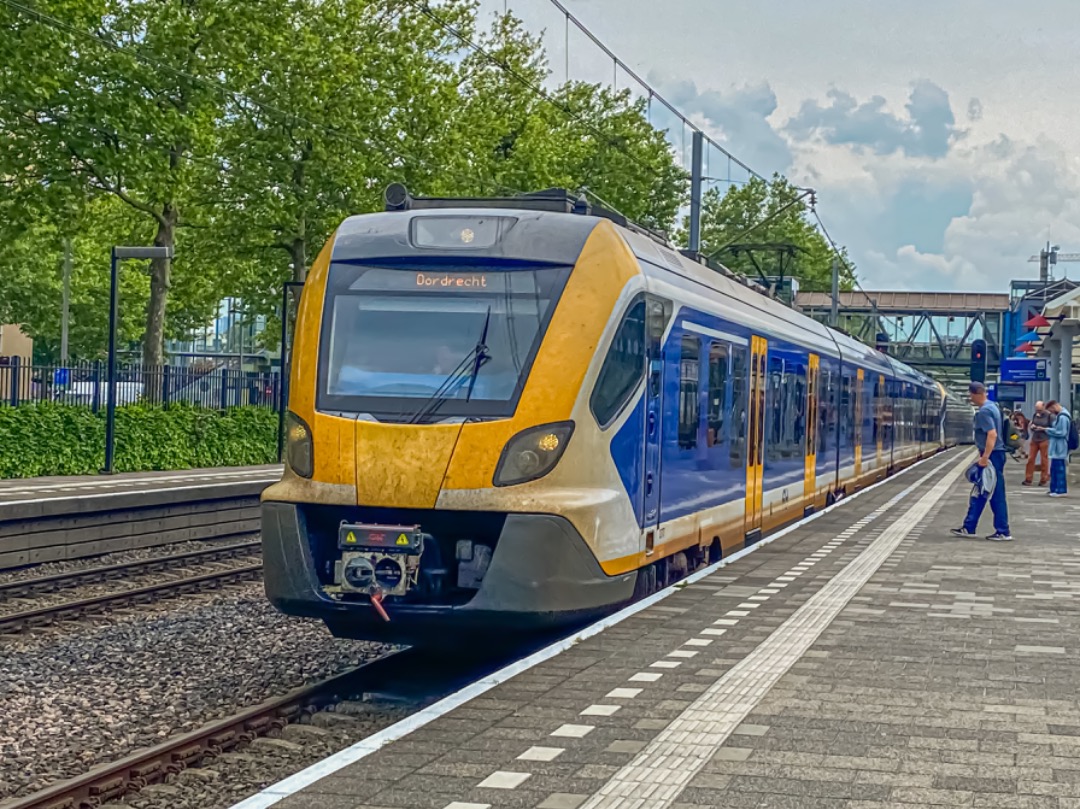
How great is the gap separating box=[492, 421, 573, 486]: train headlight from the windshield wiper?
46 cm

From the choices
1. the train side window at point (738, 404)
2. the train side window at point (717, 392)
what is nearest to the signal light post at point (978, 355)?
the train side window at point (738, 404)

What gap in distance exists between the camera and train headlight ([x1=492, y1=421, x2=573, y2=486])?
9.65 meters

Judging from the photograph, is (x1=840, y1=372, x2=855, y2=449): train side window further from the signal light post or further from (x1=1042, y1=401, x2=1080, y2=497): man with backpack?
the signal light post

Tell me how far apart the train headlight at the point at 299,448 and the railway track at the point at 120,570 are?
5.91 metres

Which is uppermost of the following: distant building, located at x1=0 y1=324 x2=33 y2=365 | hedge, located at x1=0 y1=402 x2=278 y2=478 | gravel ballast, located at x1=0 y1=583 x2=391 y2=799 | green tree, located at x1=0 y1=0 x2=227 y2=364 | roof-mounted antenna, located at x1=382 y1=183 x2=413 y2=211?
green tree, located at x1=0 y1=0 x2=227 y2=364

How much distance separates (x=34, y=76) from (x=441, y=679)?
18.7m

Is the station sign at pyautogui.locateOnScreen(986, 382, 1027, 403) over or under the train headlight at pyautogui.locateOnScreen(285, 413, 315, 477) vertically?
over

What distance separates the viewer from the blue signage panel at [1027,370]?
40062 millimetres

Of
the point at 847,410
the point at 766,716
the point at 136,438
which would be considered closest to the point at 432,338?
the point at 766,716

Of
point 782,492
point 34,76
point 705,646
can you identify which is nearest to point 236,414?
point 34,76

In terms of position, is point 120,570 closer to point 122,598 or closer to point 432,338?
point 122,598

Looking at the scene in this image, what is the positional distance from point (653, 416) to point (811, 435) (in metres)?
10.2

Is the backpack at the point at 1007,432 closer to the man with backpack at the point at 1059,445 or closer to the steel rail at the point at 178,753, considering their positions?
the man with backpack at the point at 1059,445

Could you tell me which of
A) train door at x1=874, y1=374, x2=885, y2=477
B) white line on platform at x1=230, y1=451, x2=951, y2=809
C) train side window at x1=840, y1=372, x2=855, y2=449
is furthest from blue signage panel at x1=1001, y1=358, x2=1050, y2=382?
white line on platform at x1=230, y1=451, x2=951, y2=809
